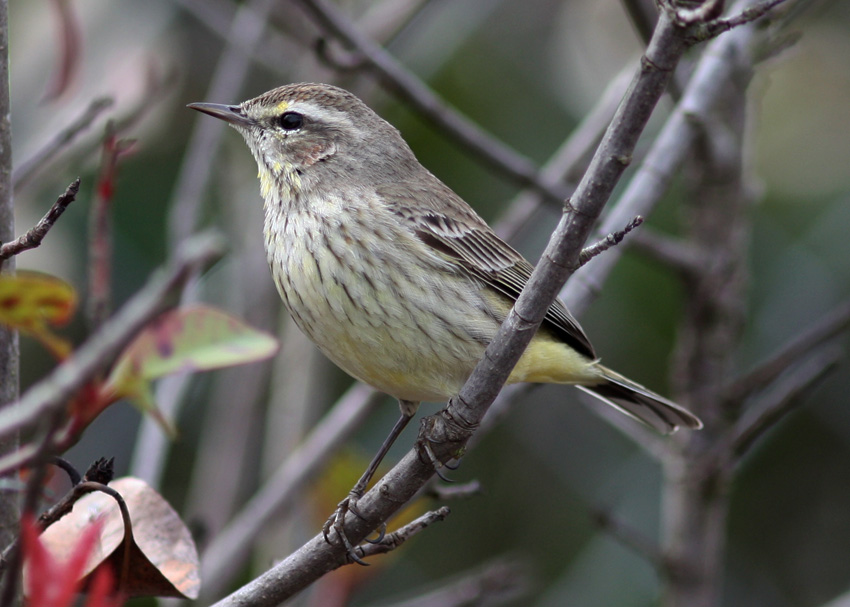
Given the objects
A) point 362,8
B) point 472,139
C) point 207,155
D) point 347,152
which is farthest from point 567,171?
point 362,8

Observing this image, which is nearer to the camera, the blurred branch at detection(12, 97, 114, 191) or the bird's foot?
the bird's foot

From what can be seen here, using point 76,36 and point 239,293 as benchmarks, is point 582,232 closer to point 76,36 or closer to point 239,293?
point 76,36

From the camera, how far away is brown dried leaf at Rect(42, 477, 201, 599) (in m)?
2.01

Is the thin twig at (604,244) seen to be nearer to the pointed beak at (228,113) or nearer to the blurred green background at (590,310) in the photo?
the pointed beak at (228,113)

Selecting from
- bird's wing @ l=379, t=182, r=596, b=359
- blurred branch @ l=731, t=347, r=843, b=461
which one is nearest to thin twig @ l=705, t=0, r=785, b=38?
bird's wing @ l=379, t=182, r=596, b=359

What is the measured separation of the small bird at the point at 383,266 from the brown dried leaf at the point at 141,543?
0.93 m

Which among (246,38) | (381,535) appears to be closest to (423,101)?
(246,38)

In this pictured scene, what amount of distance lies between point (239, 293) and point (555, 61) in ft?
9.58

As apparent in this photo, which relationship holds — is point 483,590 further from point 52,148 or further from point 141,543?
point 52,148

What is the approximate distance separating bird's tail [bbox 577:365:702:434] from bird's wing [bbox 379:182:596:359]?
10.3 inches

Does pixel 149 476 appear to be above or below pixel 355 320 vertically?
below

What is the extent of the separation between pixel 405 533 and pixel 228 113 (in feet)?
6.92

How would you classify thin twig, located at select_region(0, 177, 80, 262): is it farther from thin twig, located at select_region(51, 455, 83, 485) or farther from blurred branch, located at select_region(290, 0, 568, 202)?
blurred branch, located at select_region(290, 0, 568, 202)

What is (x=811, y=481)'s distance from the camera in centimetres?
589
